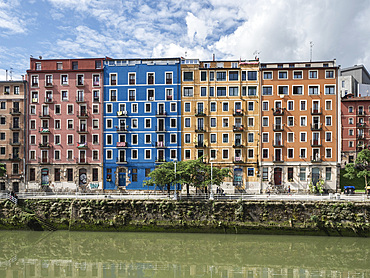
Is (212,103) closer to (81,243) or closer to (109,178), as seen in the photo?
(109,178)

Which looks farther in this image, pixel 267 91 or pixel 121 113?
pixel 121 113

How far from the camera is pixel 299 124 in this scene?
150 feet

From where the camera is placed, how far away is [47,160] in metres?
48.1

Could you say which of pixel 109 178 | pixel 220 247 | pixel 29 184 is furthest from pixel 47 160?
pixel 220 247

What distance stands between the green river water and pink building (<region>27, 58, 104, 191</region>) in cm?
1552

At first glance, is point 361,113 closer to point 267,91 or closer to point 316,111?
point 316,111

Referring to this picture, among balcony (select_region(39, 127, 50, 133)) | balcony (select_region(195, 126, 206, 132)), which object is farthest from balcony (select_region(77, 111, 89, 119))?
balcony (select_region(195, 126, 206, 132))

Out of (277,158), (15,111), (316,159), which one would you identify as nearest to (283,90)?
(277,158)

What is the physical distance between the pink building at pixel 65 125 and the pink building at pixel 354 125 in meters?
55.1

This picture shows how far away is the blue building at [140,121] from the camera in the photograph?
4709 cm

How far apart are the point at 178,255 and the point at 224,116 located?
26.2 metres

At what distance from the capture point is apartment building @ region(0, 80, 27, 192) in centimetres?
4800

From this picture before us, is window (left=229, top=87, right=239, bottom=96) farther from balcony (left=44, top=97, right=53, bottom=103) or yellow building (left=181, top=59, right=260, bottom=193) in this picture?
balcony (left=44, top=97, right=53, bottom=103)

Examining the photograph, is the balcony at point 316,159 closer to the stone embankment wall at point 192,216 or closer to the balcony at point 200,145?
the stone embankment wall at point 192,216
